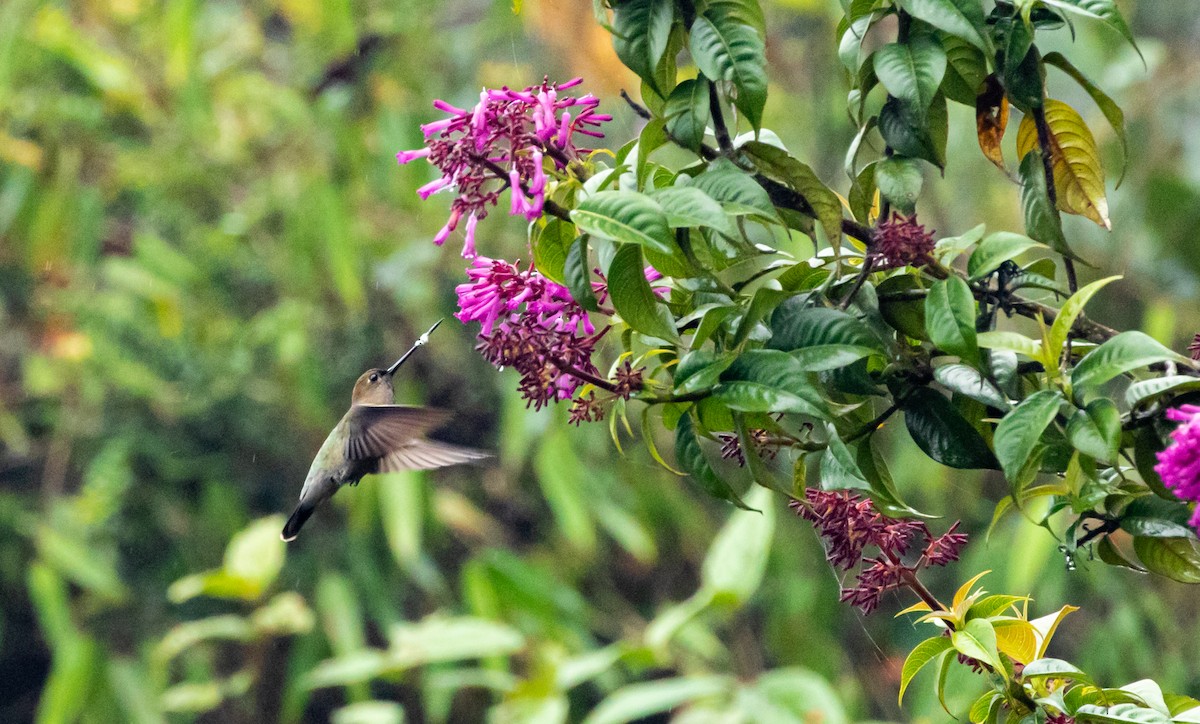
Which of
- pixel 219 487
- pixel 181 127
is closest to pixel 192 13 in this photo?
pixel 181 127

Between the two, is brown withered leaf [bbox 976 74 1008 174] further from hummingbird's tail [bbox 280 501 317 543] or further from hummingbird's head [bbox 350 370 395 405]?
hummingbird's tail [bbox 280 501 317 543]

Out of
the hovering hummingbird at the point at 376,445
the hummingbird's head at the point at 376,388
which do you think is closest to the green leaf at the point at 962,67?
the hovering hummingbird at the point at 376,445

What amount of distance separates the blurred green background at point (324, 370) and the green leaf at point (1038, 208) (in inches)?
60.5

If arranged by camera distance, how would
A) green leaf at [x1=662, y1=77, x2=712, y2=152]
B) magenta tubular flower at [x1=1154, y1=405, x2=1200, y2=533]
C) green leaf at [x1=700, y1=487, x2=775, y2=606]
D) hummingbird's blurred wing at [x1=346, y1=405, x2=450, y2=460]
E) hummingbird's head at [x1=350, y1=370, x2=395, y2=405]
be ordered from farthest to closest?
green leaf at [x1=700, y1=487, x2=775, y2=606], hummingbird's head at [x1=350, y1=370, x2=395, y2=405], hummingbird's blurred wing at [x1=346, y1=405, x2=450, y2=460], green leaf at [x1=662, y1=77, x2=712, y2=152], magenta tubular flower at [x1=1154, y1=405, x2=1200, y2=533]

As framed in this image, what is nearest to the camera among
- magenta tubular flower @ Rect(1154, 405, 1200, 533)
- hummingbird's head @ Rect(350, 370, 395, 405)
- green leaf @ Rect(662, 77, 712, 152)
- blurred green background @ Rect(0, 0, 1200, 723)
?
magenta tubular flower @ Rect(1154, 405, 1200, 533)

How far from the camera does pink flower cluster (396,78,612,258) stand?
50 cm

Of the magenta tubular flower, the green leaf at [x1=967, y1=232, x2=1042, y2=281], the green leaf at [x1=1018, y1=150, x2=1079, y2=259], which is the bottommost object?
the magenta tubular flower

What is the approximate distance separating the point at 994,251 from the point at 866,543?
14 cm

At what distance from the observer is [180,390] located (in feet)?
8.70

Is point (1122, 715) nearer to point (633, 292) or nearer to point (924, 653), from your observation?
point (924, 653)

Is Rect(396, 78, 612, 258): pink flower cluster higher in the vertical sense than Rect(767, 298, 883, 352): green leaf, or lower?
higher

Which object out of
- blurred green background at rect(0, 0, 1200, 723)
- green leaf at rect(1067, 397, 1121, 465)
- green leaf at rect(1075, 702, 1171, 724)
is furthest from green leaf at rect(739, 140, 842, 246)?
blurred green background at rect(0, 0, 1200, 723)

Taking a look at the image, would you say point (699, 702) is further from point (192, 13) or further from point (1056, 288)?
point (1056, 288)

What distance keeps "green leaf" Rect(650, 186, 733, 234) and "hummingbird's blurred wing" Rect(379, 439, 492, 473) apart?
48 cm
